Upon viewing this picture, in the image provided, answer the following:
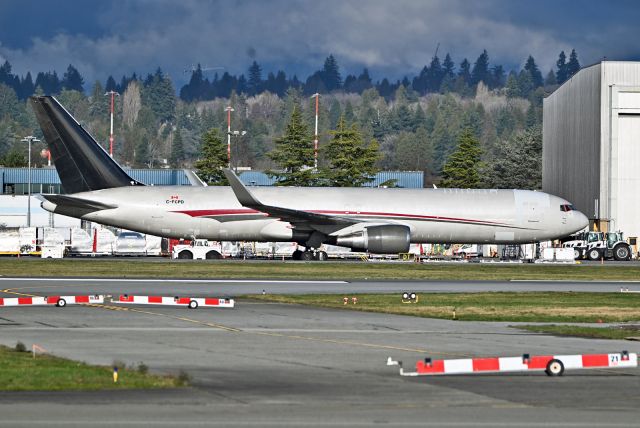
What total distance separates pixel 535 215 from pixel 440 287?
2357 cm

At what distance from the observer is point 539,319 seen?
102 feet

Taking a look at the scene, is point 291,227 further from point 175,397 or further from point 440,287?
point 175,397

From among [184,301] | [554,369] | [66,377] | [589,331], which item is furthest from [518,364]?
[184,301]

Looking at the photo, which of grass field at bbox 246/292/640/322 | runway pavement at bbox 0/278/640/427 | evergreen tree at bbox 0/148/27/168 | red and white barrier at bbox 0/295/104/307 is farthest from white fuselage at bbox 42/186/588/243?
evergreen tree at bbox 0/148/27/168

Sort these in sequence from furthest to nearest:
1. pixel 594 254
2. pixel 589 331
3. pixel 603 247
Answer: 1. pixel 603 247
2. pixel 594 254
3. pixel 589 331

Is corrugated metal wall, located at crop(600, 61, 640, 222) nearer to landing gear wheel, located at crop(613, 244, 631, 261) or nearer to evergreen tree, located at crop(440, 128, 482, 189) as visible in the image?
landing gear wheel, located at crop(613, 244, 631, 261)

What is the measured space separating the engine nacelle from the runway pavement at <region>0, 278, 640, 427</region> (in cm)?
2781

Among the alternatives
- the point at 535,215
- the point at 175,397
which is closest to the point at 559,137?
the point at 535,215

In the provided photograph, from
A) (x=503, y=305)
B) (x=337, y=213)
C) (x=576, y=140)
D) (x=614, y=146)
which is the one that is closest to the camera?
(x=503, y=305)

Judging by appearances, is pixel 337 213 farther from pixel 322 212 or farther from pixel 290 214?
pixel 290 214

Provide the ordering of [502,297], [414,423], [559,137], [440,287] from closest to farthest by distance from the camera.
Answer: [414,423], [502,297], [440,287], [559,137]

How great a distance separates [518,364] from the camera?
61.3ft

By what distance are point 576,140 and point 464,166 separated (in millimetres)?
36529

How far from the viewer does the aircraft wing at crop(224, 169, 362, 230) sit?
6006 cm
